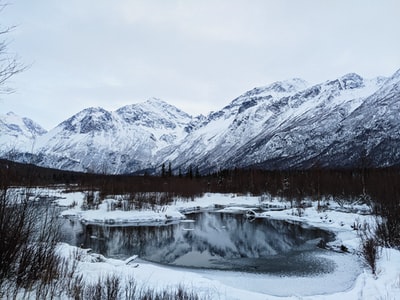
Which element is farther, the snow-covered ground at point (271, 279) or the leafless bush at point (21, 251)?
the snow-covered ground at point (271, 279)

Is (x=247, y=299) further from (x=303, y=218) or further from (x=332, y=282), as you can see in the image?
(x=303, y=218)

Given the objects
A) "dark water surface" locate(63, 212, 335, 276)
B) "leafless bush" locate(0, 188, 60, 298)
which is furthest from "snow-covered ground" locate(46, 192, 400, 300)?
"leafless bush" locate(0, 188, 60, 298)

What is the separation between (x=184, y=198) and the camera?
60125mm

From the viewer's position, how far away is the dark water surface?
19781 mm

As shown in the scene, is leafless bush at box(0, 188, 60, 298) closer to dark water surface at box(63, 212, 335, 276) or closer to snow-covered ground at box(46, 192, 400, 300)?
snow-covered ground at box(46, 192, 400, 300)

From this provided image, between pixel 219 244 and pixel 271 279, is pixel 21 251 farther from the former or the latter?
pixel 219 244

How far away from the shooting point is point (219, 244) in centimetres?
2634

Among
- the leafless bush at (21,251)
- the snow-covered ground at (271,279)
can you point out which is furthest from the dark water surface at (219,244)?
the leafless bush at (21,251)

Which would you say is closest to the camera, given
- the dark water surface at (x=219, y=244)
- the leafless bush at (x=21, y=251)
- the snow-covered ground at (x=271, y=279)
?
the leafless bush at (x=21, y=251)

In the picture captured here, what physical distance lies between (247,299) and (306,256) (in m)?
11.2

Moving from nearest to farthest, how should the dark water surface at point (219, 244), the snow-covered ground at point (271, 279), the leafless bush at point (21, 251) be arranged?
the leafless bush at point (21, 251)
the snow-covered ground at point (271, 279)
the dark water surface at point (219, 244)

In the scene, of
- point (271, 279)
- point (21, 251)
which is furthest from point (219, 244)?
point (21, 251)

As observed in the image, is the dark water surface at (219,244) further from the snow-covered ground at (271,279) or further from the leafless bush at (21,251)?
the leafless bush at (21,251)

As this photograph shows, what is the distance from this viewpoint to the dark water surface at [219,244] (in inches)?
779
